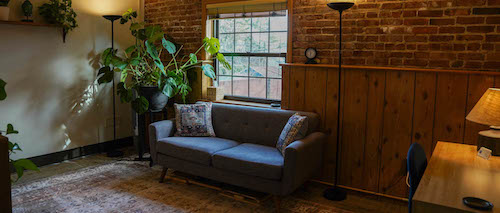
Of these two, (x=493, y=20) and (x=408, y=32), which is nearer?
(x=493, y=20)

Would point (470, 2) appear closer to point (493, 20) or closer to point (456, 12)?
point (456, 12)

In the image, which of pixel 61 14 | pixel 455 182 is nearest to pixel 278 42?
pixel 61 14

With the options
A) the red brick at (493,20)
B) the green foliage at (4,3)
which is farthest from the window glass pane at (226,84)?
the red brick at (493,20)

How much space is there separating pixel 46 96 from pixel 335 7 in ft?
11.7

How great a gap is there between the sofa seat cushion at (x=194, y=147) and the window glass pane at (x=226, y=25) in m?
1.50

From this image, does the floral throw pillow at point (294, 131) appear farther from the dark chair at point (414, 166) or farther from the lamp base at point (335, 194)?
the dark chair at point (414, 166)

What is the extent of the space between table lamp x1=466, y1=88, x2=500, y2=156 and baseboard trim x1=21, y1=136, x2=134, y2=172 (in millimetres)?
4489

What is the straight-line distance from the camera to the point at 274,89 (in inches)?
183

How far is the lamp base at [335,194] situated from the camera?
375 centimetres

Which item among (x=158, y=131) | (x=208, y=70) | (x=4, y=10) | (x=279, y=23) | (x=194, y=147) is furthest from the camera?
(x=208, y=70)

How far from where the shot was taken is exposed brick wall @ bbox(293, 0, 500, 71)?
327 centimetres

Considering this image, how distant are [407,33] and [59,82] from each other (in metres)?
4.05

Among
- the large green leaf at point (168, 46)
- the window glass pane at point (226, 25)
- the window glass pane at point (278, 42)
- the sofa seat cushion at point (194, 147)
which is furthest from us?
the window glass pane at point (226, 25)

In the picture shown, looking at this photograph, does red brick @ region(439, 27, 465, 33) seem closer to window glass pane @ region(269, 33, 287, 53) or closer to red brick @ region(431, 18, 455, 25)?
red brick @ region(431, 18, 455, 25)
